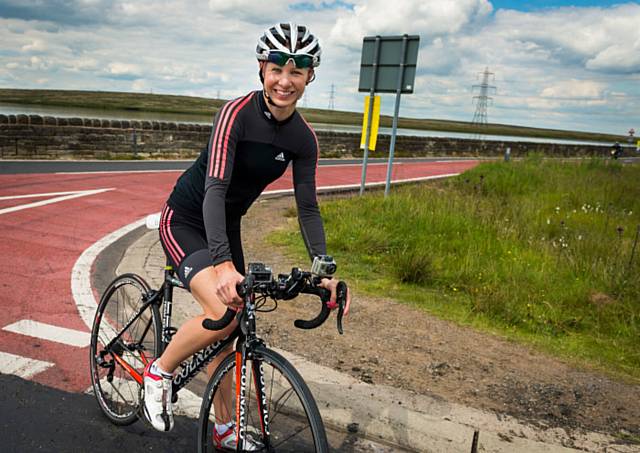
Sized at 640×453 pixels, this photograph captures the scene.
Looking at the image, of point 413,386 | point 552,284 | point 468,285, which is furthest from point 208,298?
point 552,284

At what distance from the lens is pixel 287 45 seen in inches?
87.6

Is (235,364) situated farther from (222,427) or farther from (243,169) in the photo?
(243,169)

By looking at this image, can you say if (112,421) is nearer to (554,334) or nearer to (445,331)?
(445,331)

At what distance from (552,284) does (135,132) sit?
17.0m

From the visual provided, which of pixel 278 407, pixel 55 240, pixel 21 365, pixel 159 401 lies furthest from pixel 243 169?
pixel 55 240

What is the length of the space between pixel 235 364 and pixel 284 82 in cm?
125

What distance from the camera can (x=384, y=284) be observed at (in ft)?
19.9

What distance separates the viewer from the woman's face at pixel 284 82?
89.2 inches

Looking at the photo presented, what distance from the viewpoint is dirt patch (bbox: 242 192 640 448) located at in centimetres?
347

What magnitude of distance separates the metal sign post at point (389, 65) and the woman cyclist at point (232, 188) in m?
7.99

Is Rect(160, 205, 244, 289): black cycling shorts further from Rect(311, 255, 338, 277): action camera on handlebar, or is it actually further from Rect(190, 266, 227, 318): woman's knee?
Rect(311, 255, 338, 277): action camera on handlebar

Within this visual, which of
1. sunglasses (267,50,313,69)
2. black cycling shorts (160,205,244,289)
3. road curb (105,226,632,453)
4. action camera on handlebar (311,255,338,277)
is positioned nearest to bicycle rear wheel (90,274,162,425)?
road curb (105,226,632,453)

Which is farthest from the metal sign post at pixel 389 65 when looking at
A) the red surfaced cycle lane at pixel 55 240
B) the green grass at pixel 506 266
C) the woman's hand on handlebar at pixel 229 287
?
the woman's hand on handlebar at pixel 229 287

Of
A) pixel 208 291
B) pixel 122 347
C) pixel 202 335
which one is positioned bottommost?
pixel 122 347
